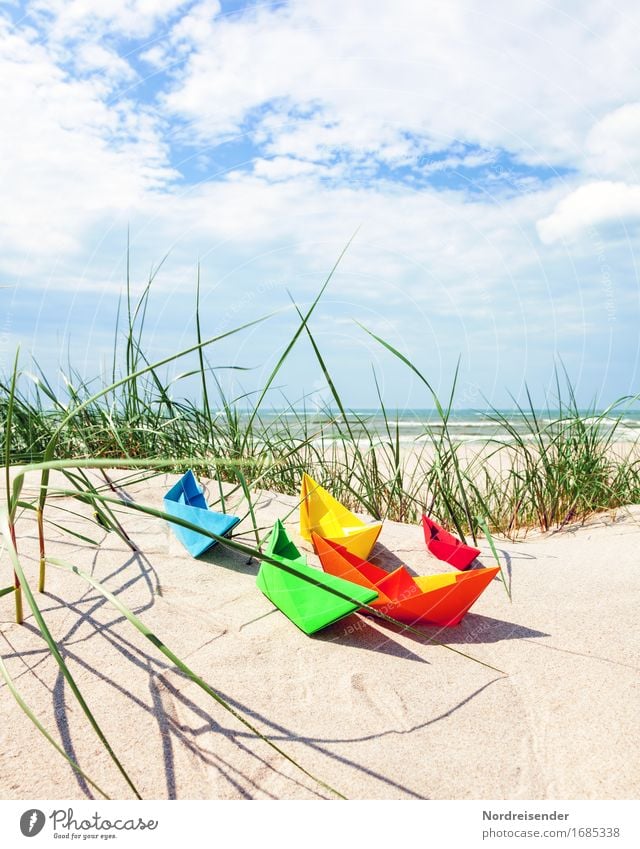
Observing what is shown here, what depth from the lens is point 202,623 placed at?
1.47 metres

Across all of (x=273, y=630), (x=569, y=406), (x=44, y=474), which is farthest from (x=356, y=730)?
(x=569, y=406)

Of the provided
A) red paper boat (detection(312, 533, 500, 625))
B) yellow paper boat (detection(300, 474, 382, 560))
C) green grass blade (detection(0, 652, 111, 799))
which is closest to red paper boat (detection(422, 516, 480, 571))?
yellow paper boat (detection(300, 474, 382, 560))

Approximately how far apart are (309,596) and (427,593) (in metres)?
0.27

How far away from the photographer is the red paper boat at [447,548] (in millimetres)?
1952

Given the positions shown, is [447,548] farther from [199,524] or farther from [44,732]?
[44,732]

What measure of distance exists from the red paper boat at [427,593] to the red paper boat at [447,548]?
0.44 metres

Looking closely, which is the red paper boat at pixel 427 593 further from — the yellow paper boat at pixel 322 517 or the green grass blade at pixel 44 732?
the green grass blade at pixel 44 732

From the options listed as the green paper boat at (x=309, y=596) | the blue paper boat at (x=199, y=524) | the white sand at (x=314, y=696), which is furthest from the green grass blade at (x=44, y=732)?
→ the blue paper boat at (x=199, y=524)

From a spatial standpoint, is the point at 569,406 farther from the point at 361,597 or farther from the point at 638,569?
the point at 361,597

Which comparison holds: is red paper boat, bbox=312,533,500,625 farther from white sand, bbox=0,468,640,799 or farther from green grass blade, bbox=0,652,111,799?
green grass blade, bbox=0,652,111,799

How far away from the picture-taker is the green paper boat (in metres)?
1.35

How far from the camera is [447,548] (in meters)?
2.02

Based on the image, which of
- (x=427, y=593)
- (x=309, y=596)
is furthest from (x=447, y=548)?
(x=309, y=596)
